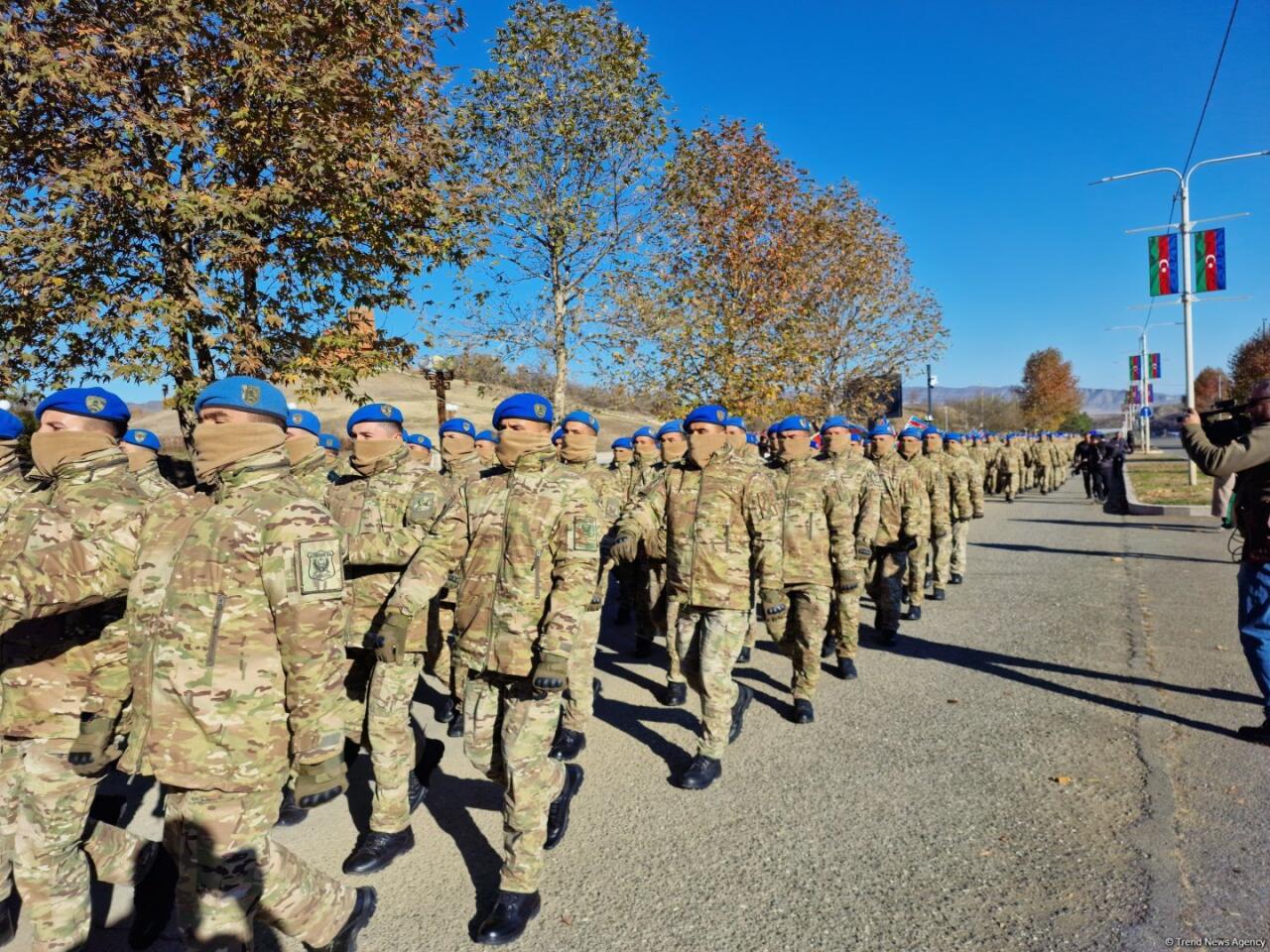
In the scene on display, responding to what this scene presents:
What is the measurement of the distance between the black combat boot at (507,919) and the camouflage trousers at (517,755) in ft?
0.11

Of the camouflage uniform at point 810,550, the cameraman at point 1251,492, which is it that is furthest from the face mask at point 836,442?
the cameraman at point 1251,492

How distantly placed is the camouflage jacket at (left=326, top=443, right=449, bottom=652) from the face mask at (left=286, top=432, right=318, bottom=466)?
455 mm

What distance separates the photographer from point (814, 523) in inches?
227

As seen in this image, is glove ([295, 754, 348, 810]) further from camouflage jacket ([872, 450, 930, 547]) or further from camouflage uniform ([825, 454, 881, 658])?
camouflage jacket ([872, 450, 930, 547])

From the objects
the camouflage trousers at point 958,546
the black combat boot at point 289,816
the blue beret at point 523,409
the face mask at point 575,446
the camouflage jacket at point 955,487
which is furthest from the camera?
the camouflage trousers at point 958,546

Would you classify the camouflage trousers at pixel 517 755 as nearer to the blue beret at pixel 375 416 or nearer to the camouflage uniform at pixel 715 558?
the camouflage uniform at pixel 715 558

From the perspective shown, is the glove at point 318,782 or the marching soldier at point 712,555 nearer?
the glove at point 318,782

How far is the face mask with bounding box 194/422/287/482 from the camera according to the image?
2463mm

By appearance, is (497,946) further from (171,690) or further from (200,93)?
(200,93)

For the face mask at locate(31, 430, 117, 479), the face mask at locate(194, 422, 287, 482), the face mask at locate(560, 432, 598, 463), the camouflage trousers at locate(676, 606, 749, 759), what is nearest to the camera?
the face mask at locate(194, 422, 287, 482)

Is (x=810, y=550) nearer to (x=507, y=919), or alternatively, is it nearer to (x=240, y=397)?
(x=507, y=919)

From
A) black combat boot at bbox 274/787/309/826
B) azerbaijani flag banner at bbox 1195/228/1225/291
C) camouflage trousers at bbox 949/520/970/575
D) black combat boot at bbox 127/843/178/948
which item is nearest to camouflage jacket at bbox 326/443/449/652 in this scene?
black combat boot at bbox 274/787/309/826

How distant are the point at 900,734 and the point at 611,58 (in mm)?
11652

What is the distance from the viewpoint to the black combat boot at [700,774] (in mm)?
4293
